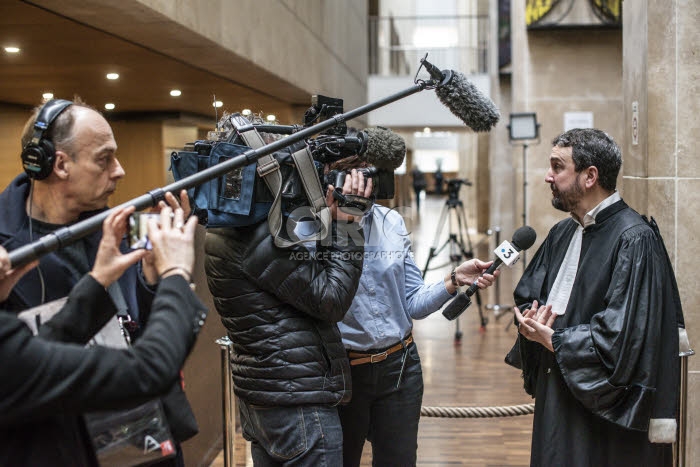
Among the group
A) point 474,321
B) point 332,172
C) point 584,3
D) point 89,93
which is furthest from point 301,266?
point 584,3

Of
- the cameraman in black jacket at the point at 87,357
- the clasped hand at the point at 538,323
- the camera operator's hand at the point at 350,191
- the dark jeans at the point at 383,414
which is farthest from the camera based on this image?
the dark jeans at the point at 383,414

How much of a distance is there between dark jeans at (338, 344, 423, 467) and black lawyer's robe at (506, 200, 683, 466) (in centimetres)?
46

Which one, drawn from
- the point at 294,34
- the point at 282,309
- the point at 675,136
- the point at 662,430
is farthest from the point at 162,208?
the point at 294,34

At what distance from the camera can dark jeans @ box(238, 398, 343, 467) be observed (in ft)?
7.16

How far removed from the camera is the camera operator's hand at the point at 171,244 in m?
1.49

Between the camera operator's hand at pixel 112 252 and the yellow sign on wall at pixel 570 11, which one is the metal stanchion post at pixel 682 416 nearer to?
the camera operator's hand at pixel 112 252

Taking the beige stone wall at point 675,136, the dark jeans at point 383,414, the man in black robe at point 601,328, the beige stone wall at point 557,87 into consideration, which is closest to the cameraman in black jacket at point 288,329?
the dark jeans at point 383,414

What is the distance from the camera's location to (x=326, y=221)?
2236 mm

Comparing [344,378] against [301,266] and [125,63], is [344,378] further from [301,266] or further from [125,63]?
[125,63]

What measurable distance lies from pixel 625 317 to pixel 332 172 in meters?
1.02

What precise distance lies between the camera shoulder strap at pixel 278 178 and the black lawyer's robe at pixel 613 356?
0.95 metres

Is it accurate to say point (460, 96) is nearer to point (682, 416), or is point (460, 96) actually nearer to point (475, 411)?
point (682, 416)

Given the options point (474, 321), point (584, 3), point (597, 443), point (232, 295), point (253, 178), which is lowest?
point (474, 321)

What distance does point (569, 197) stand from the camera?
8.47 feet
